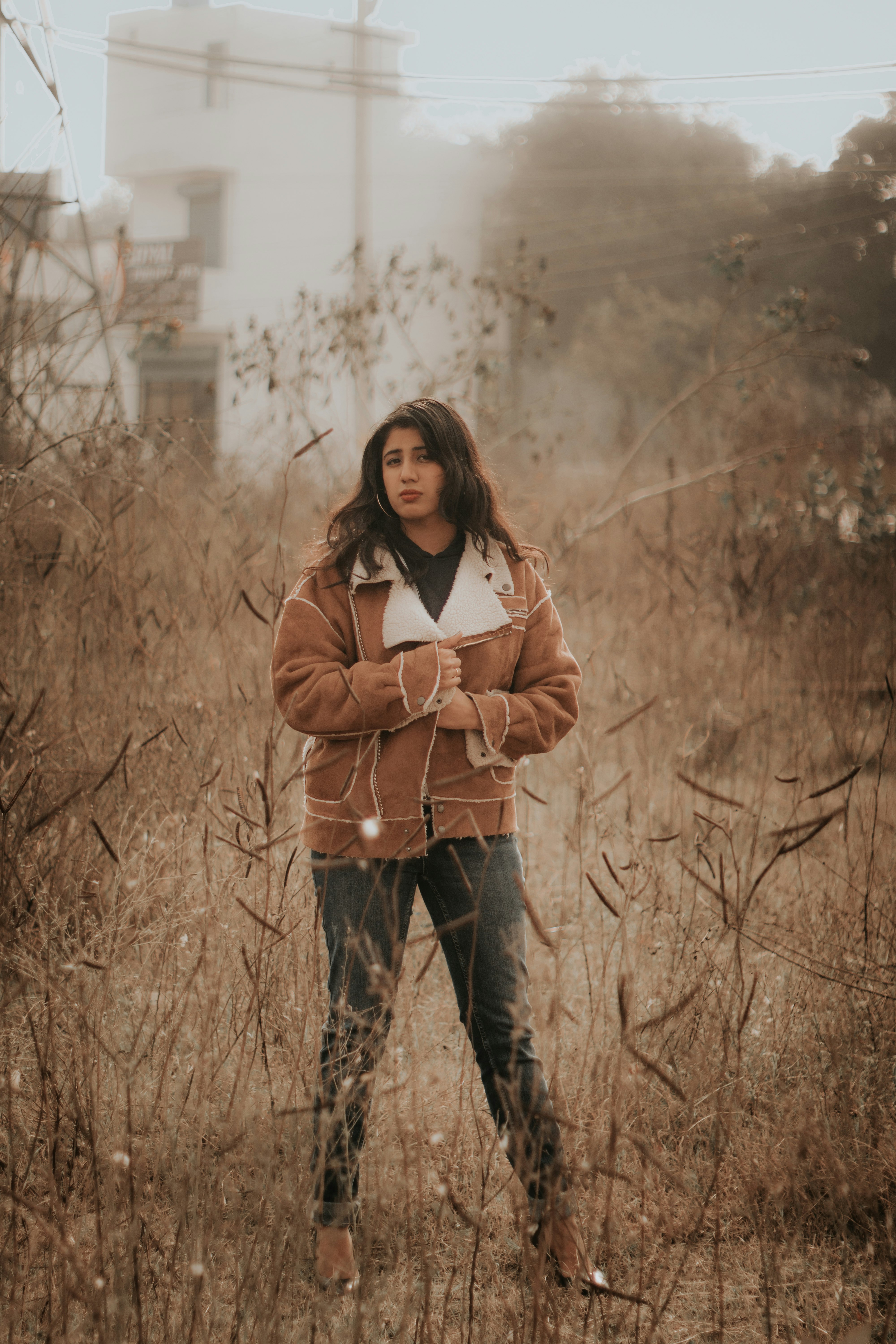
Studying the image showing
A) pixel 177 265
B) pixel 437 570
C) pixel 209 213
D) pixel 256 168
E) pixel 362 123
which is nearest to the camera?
pixel 437 570

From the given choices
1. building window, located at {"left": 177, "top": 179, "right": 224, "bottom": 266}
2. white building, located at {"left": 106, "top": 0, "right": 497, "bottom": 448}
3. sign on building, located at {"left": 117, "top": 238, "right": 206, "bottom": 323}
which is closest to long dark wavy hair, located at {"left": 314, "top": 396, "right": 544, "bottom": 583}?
sign on building, located at {"left": 117, "top": 238, "right": 206, "bottom": 323}

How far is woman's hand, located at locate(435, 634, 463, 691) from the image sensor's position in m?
1.76

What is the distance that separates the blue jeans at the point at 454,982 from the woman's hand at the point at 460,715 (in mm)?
212

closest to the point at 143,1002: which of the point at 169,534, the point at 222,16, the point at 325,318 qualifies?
the point at 169,534

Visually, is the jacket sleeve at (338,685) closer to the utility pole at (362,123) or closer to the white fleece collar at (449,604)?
the white fleece collar at (449,604)

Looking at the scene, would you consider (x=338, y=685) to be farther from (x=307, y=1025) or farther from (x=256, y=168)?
(x=256, y=168)

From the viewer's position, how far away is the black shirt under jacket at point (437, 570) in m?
1.92

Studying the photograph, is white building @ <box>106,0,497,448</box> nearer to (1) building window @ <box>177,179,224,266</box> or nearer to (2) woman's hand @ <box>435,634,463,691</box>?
(1) building window @ <box>177,179,224,266</box>

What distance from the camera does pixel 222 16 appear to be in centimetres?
1981

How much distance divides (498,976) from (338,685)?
591 millimetres

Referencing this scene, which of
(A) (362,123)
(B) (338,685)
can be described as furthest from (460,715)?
(A) (362,123)

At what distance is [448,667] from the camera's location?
1.77 meters

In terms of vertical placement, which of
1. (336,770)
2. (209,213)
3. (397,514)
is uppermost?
(209,213)

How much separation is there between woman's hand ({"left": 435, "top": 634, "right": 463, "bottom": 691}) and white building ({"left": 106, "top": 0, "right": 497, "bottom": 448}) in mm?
17378
